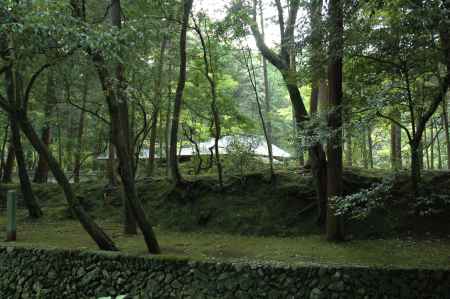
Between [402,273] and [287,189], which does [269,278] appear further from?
[287,189]

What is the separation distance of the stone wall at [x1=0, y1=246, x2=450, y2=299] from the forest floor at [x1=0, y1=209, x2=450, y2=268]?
0.23 meters

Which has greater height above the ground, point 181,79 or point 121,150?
point 181,79

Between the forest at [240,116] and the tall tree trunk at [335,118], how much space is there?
0.7 inches

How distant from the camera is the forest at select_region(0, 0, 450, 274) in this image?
4320 mm

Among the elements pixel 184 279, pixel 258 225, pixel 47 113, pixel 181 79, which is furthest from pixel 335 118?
pixel 47 113

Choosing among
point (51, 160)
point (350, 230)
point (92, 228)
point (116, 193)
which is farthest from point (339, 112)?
point (116, 193)

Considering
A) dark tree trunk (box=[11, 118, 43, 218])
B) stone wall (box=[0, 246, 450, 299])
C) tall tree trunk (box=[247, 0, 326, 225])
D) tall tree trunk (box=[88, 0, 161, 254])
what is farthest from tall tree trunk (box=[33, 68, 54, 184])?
tall tree trunk (box=[247, 0, 326, 225])

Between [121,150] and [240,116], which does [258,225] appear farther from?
[121,150]

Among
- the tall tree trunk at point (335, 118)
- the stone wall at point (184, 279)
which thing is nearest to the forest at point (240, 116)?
the tall tree trunk at point (335, 118)

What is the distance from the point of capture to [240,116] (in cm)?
860

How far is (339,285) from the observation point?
4.05m

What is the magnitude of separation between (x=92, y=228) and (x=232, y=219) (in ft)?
10.4

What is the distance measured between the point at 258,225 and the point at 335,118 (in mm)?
2872

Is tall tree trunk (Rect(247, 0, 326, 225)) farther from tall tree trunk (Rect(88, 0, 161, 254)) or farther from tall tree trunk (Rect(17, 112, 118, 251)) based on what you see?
tall tree trunk (Rect(17, 112, 118, 251))
